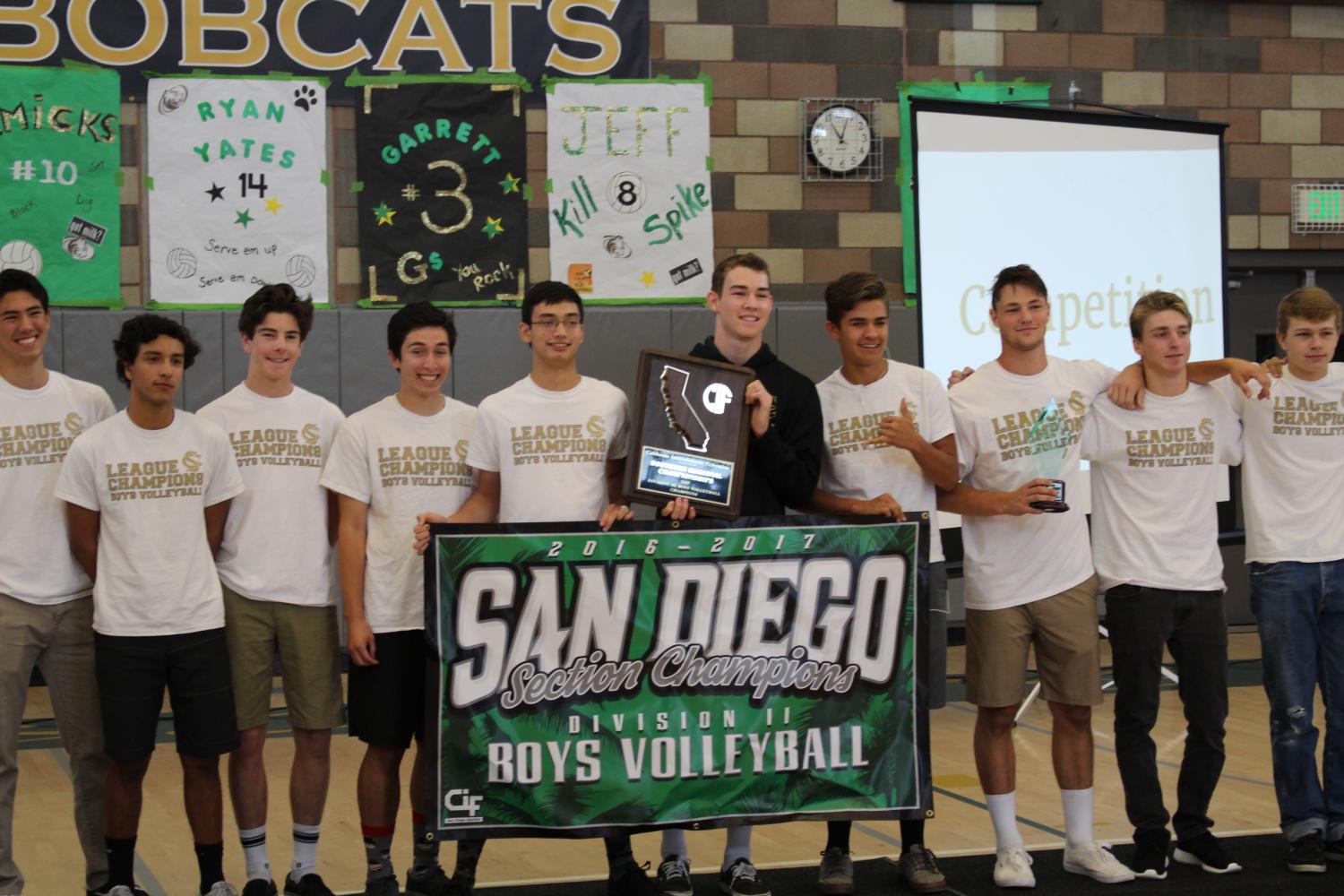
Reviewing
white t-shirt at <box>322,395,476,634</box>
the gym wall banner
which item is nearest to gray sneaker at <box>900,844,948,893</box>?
white t-shirt at <box>322,395,476,634</box>

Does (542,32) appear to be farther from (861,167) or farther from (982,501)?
(982,501)

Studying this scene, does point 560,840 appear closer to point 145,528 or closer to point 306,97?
point 145,528

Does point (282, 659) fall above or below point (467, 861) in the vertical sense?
above

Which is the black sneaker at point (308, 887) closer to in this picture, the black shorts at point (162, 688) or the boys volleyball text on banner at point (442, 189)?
the black shorts at point (162, 688)

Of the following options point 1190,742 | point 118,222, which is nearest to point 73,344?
point 118,222

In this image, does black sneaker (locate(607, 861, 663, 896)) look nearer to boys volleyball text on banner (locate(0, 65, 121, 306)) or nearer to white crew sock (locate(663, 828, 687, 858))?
white crew sock (locate(663, 828, 687, 858))

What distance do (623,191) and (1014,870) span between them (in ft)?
14.1

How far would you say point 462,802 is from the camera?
3.23 meters

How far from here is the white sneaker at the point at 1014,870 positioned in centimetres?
341

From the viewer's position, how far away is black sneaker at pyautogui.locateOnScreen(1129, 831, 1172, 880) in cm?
348

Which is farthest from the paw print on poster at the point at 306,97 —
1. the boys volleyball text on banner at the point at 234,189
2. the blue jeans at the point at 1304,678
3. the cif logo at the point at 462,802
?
the blue jeans at the point at 1304,678

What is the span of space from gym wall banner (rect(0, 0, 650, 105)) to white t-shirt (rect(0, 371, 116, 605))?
368cm

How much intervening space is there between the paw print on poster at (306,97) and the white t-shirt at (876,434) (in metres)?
4.02

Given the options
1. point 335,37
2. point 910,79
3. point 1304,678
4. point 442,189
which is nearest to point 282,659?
point 1304,678
